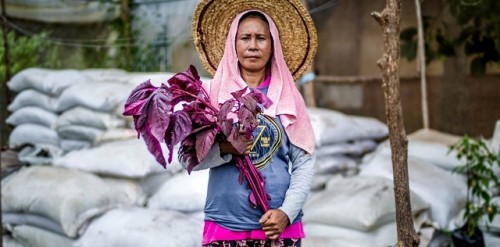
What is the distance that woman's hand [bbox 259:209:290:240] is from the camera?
6.73ft

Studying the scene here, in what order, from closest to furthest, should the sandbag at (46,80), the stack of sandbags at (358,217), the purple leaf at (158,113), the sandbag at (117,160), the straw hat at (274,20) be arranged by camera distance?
the purple leaf at (158,113) < the straw hat at (274,20) < the stack of sandbags at (358,217) < the sandbag at (117,160) < the sandbag at (46,80)

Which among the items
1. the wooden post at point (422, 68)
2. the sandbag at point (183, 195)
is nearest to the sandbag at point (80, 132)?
the sandbag at point (183, 195)

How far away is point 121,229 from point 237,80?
1.70m

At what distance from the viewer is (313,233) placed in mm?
3801

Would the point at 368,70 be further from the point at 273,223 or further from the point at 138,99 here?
the point at 138,99

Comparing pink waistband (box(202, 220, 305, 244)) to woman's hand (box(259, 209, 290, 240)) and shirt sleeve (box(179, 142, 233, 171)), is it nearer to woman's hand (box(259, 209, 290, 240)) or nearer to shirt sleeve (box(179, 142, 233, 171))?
woman's hand (box(259, 209, 290, 240))

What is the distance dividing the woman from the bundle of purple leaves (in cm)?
4

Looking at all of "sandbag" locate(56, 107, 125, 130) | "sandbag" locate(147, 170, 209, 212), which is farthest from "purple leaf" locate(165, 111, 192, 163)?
"sandbag" locate(56, 107, 125, 130)

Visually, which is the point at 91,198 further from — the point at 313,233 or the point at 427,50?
the point at 427,50

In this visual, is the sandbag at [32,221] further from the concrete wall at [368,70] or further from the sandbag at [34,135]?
the concrete wall at [368,70]

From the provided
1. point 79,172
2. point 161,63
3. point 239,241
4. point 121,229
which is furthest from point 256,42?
point 161,63

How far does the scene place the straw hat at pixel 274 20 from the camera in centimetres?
230

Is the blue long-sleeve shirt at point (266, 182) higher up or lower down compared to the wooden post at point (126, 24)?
lower down

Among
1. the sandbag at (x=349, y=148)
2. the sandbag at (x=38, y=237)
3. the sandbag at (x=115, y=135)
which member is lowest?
the sandbag at (x=38, y=237)
